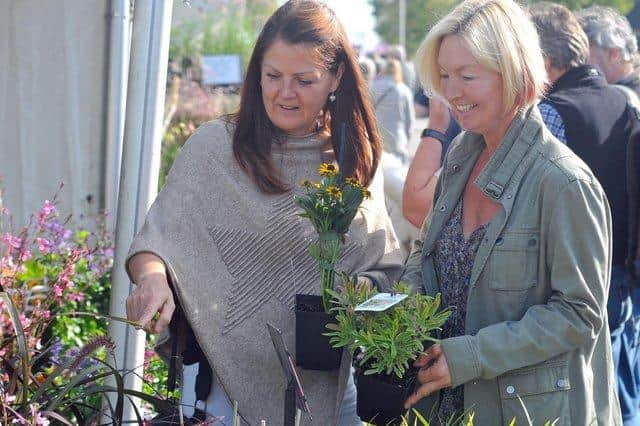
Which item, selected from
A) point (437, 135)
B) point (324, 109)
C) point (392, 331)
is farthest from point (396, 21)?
point (392, 331)

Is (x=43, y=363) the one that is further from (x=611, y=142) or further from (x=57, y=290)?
(x=611, y=142)

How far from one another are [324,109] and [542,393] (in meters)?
0.98

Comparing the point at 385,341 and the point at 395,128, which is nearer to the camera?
the point at 385,341

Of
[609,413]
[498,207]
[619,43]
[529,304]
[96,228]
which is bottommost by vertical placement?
[96,228]

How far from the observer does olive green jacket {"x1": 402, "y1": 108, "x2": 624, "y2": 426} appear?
7.44 feet

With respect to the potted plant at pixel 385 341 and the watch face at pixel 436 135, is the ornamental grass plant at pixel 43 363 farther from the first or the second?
the watch face at pixel 436 135

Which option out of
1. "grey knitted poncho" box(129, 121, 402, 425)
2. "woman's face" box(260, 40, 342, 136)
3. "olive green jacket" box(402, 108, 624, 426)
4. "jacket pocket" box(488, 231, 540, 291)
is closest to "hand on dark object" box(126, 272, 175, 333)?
Result: "grey knitted poncho" box(129, 121, 402, 425)

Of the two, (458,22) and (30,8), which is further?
(30,8)

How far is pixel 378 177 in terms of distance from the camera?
2871 millimetres

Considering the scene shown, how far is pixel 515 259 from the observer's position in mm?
2330

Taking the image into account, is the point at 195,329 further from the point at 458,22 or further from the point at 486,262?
the point at 458,22

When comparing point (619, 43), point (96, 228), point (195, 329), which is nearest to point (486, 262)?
point (195, 329)

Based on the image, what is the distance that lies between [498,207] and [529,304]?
0.24 metres

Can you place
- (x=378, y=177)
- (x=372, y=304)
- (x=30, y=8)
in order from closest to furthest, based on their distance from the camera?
(x=372, y=304) < (x=378, y=177) < (x=30, y=8)
